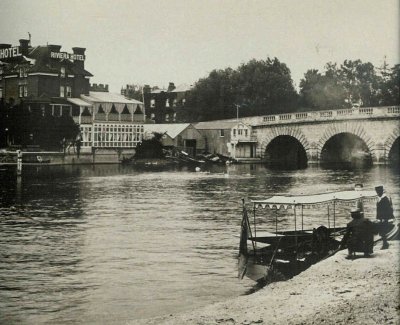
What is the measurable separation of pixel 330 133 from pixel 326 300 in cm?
3888

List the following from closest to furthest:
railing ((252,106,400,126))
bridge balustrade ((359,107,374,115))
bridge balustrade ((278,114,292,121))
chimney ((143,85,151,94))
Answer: railing ((252,106,400,126)), bridge balustrade ((359,107,374,115)), bridge balustrade ((278,114,292,121)), chimney ((143,85,151,94))

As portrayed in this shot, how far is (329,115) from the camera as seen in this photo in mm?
46594

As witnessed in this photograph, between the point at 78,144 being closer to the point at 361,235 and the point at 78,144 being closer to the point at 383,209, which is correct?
the point at 383,209

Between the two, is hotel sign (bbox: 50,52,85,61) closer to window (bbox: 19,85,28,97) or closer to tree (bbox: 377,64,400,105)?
window (bbox: 19,85,28,97)

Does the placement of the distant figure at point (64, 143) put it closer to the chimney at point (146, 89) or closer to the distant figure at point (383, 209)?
the distant figure at point (383, 209)

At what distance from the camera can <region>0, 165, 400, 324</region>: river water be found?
1047cm

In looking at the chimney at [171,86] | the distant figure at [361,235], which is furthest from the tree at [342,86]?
the distant figure at [361,235]

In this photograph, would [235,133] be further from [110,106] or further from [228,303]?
[228,303]

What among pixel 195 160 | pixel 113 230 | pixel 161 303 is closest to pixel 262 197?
pixel 113 230

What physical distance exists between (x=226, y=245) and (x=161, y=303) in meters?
5.17

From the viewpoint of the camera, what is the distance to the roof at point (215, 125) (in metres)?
53.1

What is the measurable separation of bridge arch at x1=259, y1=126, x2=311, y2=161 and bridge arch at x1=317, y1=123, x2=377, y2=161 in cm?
149

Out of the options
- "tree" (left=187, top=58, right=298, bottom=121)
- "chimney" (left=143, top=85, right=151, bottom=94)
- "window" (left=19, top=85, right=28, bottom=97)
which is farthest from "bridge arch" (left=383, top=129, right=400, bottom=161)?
"chimney" (left=143, top=85, right=151, bottom=94)

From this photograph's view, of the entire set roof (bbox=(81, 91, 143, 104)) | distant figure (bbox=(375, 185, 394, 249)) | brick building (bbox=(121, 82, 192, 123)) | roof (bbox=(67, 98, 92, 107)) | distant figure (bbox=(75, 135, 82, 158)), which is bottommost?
distant figure (bbox=(375, 185, 394, 249))
